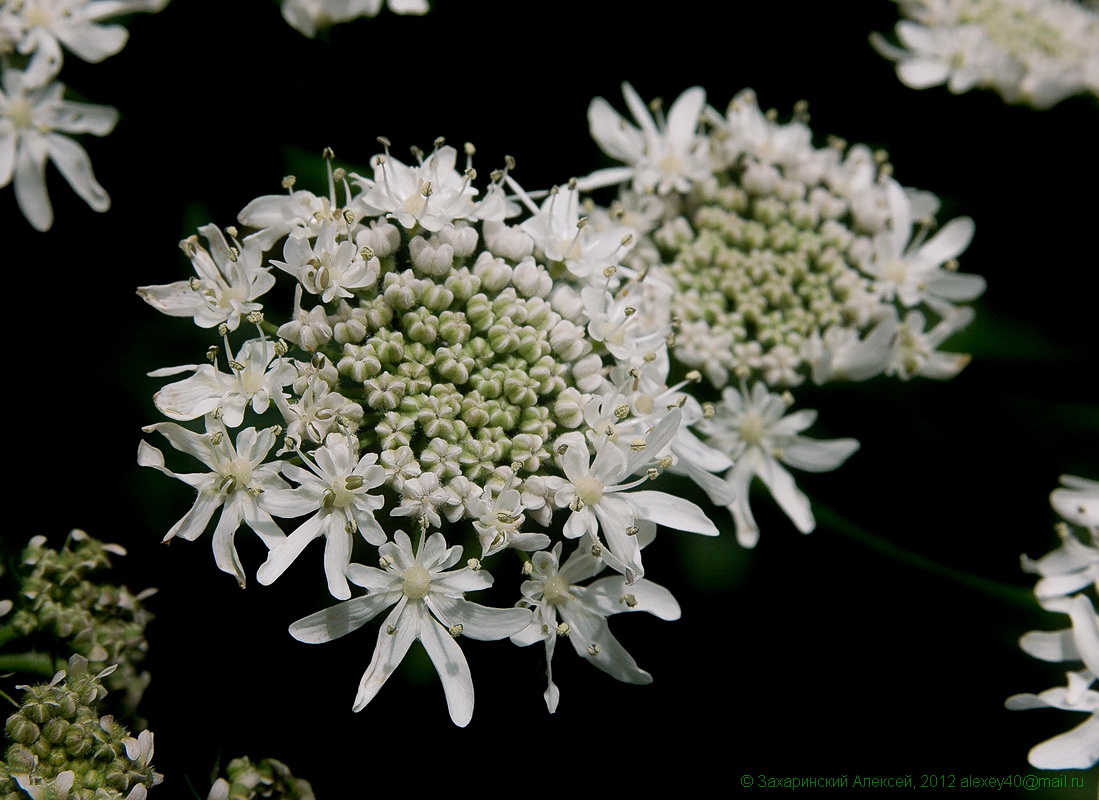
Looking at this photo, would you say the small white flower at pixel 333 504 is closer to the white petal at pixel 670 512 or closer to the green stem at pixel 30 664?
the white petal at pixel 670 512

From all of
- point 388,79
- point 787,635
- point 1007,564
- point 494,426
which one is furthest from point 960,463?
point 388,79

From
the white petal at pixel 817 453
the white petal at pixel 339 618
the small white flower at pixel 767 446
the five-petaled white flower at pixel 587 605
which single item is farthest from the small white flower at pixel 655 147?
the white petal at pixel 339 618

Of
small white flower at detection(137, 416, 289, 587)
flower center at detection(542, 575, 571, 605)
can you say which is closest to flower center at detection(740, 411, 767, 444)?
flower center at detection(542, 575, 571, 605)

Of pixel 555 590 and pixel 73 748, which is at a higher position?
pixel 555 590

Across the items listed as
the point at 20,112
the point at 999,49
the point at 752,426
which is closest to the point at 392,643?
the point at 752,426

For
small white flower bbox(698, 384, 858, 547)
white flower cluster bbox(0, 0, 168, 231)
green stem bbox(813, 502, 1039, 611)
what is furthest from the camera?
green stem bbox(813, 502, 1039, 611)

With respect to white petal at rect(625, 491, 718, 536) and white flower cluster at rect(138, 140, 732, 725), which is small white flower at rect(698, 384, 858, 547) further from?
white petal at rect(625, 491, 718, 536)

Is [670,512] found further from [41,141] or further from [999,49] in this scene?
[999,49]
